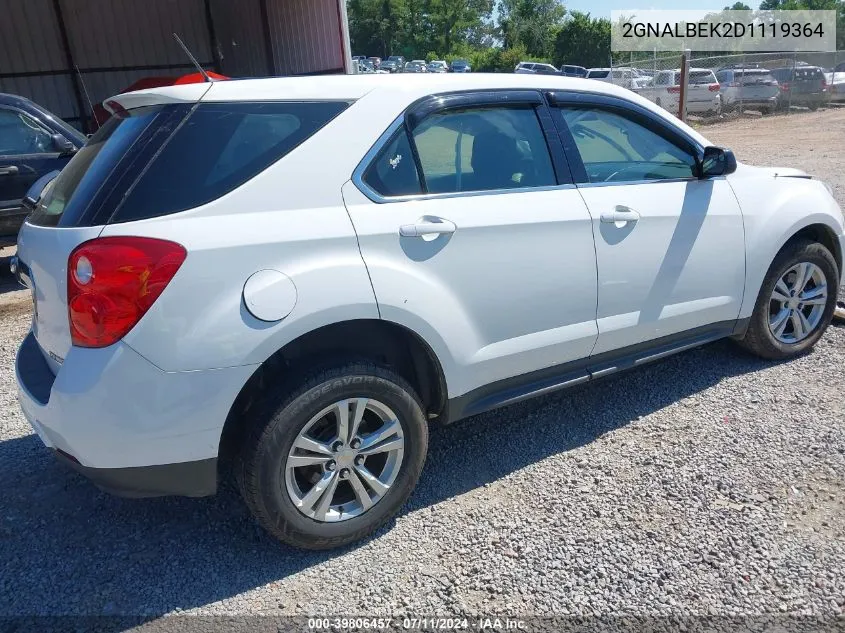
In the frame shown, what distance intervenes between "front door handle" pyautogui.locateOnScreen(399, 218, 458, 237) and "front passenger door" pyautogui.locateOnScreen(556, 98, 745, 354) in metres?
0.84

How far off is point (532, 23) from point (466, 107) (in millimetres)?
71347

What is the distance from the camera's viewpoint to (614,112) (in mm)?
3512

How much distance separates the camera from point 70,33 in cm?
1523

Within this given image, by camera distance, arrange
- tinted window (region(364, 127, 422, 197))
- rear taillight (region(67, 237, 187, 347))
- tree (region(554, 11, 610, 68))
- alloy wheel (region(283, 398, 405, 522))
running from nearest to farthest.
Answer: rear taillight (region(67, 237, 187, 347))
alloy wheel (region(283, 398, 405, 522))
tinted window (region(364, 127, 422, 197))
tree (region(554, 11, 610, 68))

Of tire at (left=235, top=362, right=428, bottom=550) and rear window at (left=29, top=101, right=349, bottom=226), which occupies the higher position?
rear window at (left=29, top=101, right=349, bottom=226)

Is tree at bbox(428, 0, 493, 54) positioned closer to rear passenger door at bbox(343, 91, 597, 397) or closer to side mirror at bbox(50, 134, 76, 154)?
side mirror at bbox(50, 134, 76, 154)

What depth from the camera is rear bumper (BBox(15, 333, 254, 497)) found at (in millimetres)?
2250

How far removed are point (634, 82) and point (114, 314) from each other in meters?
21.1

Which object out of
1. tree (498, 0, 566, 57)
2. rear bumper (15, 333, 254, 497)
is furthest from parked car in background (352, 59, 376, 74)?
tree (498, 0, 566, 57)

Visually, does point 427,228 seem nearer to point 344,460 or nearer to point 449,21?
point 344,460

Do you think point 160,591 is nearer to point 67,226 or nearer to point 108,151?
point 67,226

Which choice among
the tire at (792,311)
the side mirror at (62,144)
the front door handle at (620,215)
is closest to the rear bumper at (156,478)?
the front door handle at (620,215)

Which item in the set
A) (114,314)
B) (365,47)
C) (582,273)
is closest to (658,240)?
(582,273)

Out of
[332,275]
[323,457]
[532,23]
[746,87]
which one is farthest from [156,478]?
[532,23]
